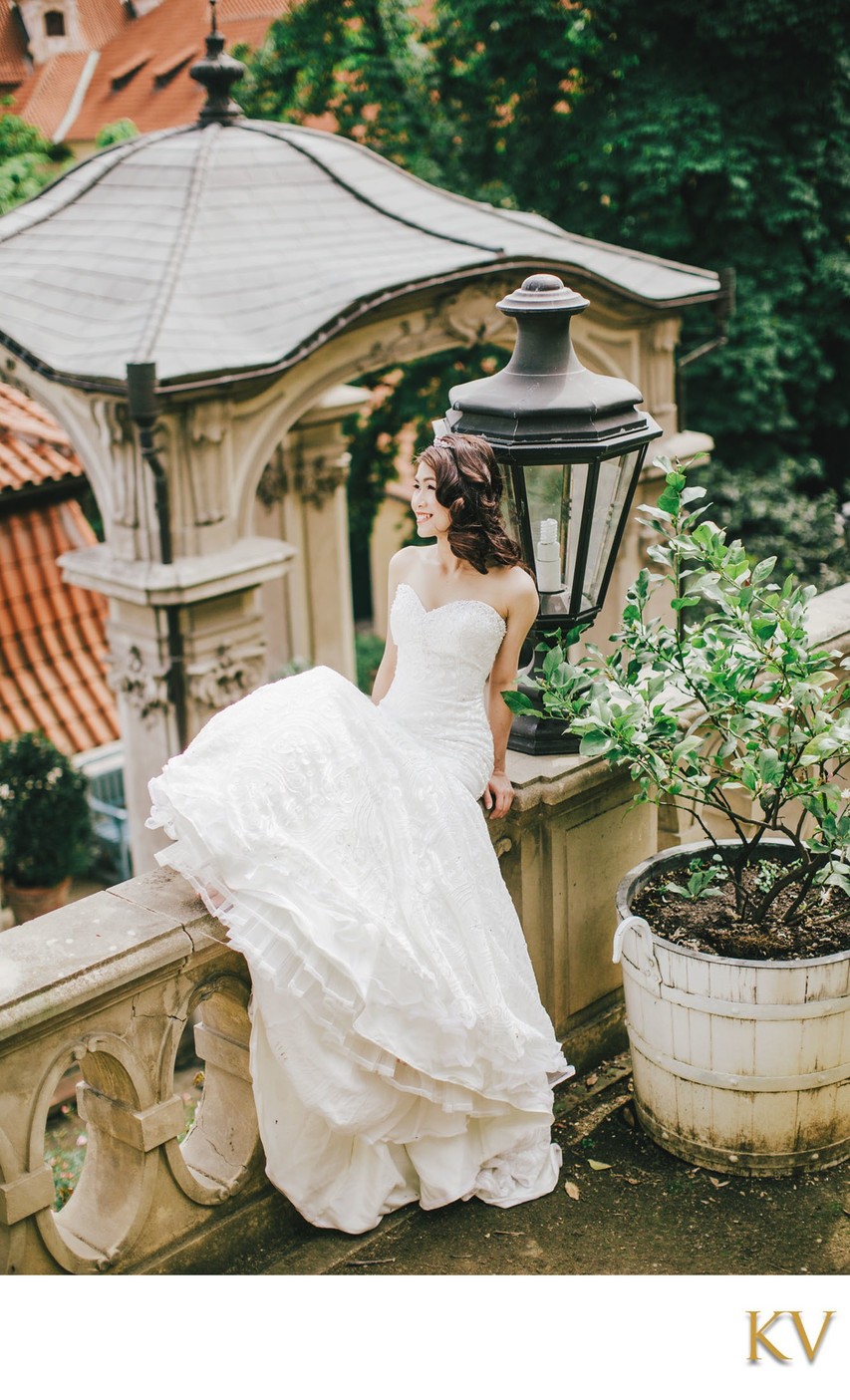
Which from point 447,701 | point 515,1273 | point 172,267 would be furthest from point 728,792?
point 172,267

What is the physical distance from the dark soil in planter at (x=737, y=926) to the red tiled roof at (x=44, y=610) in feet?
28.5

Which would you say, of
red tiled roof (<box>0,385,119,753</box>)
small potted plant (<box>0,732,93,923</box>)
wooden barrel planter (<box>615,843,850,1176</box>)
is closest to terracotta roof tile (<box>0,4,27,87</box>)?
red tiled roof (<box>0,385,119,753</box>)

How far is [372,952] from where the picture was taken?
8.95 feet

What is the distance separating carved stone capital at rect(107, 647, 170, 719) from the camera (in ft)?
30.9

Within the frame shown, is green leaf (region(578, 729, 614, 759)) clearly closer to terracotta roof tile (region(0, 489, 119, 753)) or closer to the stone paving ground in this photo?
the stone paving ground

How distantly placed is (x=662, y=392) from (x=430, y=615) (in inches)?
407

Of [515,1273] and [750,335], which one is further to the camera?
[750,335]

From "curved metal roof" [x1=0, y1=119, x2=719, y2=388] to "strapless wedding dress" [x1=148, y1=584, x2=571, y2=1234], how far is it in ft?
19.6

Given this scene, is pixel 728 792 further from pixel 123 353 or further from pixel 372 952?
pixel 123 353

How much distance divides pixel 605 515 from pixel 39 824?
9.48 meters

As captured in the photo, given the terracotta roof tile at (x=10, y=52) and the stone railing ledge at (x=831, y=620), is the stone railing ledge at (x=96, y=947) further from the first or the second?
the terracotta roof tile at (x=10, y=52)

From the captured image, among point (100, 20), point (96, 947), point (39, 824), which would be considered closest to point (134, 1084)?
point (96, 947)

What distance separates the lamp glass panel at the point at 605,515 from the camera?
11.3 ft

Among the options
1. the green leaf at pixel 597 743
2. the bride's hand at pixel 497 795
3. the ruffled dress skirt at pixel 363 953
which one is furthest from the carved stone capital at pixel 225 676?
the green leaf at pixel 597 743
